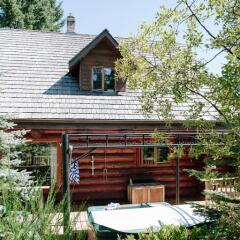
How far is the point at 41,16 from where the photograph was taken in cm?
3231

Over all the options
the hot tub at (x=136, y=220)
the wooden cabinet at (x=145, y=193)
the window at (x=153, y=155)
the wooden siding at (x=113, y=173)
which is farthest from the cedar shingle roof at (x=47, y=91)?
the hot tub at (x=136, y=220)

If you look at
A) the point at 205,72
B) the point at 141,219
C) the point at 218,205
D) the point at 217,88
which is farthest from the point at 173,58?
the point at 141,219

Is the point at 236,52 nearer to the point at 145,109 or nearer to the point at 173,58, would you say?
the point at 173,58

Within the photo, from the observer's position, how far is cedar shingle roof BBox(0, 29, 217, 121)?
1188 centimetres

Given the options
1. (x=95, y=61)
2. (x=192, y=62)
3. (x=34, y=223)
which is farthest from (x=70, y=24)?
(x=34, y=223)

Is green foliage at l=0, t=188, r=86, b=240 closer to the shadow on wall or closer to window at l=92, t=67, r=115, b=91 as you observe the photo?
the shadow on wall

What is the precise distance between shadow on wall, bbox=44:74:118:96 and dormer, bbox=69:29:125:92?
7.4 inches

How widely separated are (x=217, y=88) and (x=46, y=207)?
2.93 metres

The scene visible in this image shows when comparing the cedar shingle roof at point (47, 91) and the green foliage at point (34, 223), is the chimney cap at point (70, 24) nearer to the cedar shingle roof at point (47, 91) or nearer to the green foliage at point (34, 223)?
the cedar shingle roof at point (47, 91)

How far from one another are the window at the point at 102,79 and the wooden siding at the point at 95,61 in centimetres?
17

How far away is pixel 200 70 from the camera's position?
17.7 ft

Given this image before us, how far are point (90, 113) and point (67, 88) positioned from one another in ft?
5.40

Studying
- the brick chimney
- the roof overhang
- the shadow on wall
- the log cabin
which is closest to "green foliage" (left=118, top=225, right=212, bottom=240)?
the log cabin

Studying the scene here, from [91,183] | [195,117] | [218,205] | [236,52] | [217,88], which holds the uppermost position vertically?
[236,52]
